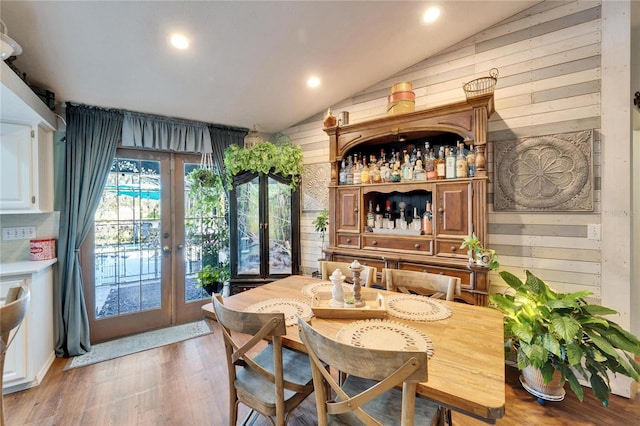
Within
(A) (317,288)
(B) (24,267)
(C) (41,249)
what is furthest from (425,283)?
(C) (41,249)

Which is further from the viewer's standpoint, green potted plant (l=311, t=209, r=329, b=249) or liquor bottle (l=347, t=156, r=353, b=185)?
green potted plant (l=311, t=209, r=329, b=249)

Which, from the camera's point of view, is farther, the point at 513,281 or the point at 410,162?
the point at 410,162

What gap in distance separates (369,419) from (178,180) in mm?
3270

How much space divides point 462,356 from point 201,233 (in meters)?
3.26

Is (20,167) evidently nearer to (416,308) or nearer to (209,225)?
(209,225)

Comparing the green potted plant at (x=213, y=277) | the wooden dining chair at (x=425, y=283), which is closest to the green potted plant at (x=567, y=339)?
the wooden dining chair at (x=425, y=283)

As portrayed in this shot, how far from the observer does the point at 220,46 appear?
90.4 inches

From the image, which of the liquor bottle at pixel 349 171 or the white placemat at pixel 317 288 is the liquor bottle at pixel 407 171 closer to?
the liquor bottle at pixel 349 171

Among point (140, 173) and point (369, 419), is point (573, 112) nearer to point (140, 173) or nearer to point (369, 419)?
point (369, 419)

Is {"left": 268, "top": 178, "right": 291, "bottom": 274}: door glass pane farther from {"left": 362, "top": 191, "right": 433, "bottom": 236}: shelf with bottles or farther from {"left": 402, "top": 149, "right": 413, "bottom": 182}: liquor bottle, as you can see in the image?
{"left": 402, "top": 149, "right": 413, "bottom": 182}: liquor bottle

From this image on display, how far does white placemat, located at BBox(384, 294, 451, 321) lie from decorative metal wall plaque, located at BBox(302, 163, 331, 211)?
207 cm

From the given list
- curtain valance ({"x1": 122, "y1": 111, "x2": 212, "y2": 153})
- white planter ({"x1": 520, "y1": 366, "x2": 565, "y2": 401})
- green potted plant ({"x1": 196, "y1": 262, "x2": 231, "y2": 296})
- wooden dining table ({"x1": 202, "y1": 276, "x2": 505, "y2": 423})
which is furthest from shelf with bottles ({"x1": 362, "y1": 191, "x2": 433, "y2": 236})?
curtain valance ({"x1": 122, "y1": 111, "x2": 212, "y2": 153})

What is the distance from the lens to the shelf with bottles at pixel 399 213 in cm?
272

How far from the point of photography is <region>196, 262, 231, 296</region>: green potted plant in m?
3.45
